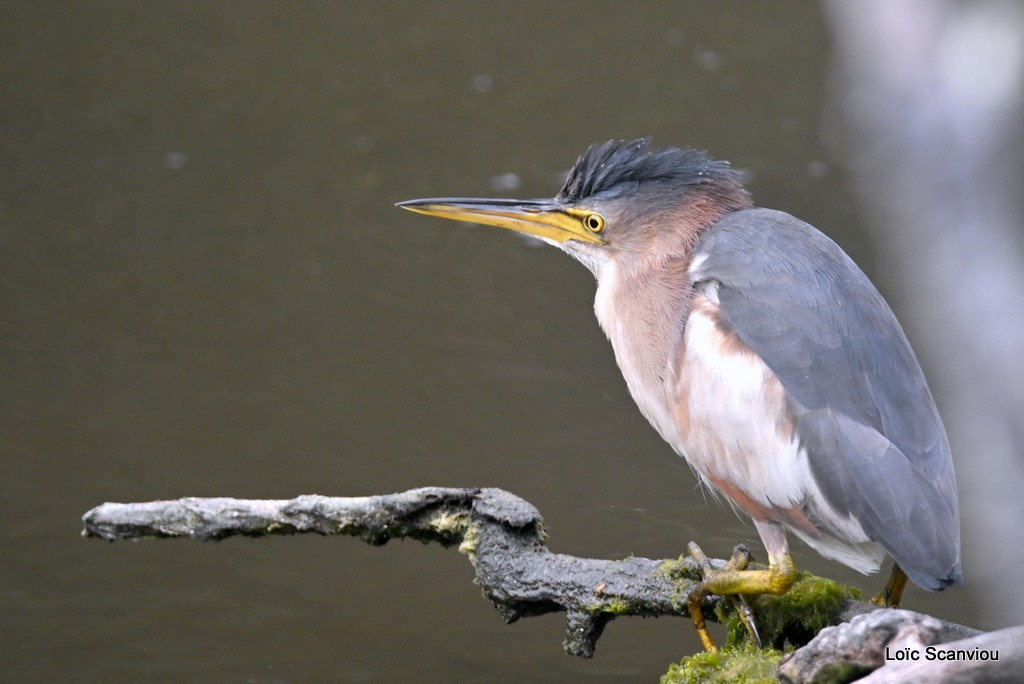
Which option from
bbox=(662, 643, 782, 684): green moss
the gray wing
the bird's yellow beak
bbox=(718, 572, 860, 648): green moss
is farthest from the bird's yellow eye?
bbox=(662, 643, 782, 684): green moss

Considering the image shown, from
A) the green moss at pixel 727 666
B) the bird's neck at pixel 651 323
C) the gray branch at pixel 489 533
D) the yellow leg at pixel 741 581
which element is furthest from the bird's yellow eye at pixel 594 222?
the green moss at pixel 727 666

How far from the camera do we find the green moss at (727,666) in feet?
8.66

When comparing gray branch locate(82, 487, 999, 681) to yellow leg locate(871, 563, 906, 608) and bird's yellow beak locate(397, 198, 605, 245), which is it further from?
bird's yellow beak locate(397, 198, 605, 245)

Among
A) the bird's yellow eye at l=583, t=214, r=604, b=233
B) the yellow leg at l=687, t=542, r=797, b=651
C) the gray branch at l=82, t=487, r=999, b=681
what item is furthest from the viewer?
the bird's yellow eye at l=583, t=214, r=604, b=233

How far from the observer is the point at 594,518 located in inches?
189

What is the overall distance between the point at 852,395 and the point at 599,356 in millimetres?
3099

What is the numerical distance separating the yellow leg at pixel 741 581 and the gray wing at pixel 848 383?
0.68 ft

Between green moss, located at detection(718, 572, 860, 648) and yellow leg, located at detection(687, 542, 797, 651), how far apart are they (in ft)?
0.17

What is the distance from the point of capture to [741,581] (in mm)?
2785

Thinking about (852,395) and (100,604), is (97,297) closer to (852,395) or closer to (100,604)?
(100,604)

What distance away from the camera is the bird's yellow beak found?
11.6 feet

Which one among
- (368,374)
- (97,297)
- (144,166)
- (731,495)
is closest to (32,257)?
(97,297)

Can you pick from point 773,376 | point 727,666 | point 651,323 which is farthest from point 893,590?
point 651,323

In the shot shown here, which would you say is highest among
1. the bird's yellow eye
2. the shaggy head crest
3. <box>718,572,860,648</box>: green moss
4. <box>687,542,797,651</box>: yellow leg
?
the shaggy head crest
